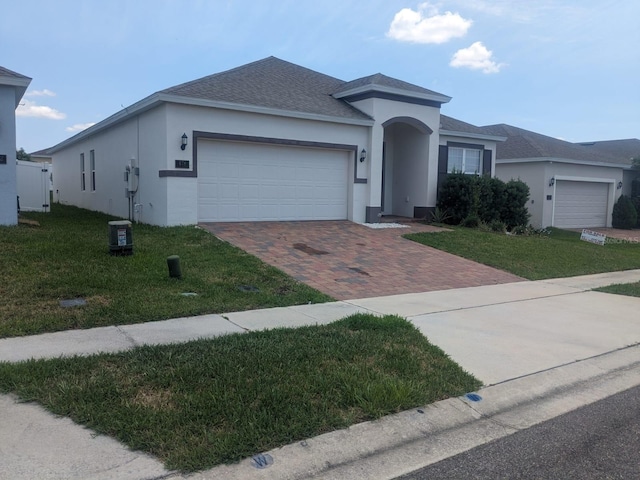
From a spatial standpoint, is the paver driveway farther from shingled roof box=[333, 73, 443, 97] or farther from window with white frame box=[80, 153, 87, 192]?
window with white frame box=[80, 153, 87, 192]

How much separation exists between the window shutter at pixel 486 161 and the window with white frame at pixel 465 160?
13cm

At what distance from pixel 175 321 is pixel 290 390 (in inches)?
112

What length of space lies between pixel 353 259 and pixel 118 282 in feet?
18.6

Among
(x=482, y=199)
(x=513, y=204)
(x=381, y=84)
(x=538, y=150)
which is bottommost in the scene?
(x=513, y=204)

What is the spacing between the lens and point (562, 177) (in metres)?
25.7

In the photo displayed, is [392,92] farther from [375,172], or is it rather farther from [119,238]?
[119,238]

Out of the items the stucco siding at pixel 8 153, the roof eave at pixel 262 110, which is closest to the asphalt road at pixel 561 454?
the roof eave at pixel 262 110

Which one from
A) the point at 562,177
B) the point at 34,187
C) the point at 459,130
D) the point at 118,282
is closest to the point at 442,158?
the point at 459,130

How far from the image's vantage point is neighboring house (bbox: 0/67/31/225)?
13000mm

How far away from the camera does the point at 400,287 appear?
34.1ft

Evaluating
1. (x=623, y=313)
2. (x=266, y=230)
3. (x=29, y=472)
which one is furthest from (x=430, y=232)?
(x=29, y=472)

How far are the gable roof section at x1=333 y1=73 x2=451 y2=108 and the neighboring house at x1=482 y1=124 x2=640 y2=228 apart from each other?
6.25 metres

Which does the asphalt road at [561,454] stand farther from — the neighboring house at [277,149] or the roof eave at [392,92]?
the roof eave at [392,92]

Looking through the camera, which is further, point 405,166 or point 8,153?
point 405,166
